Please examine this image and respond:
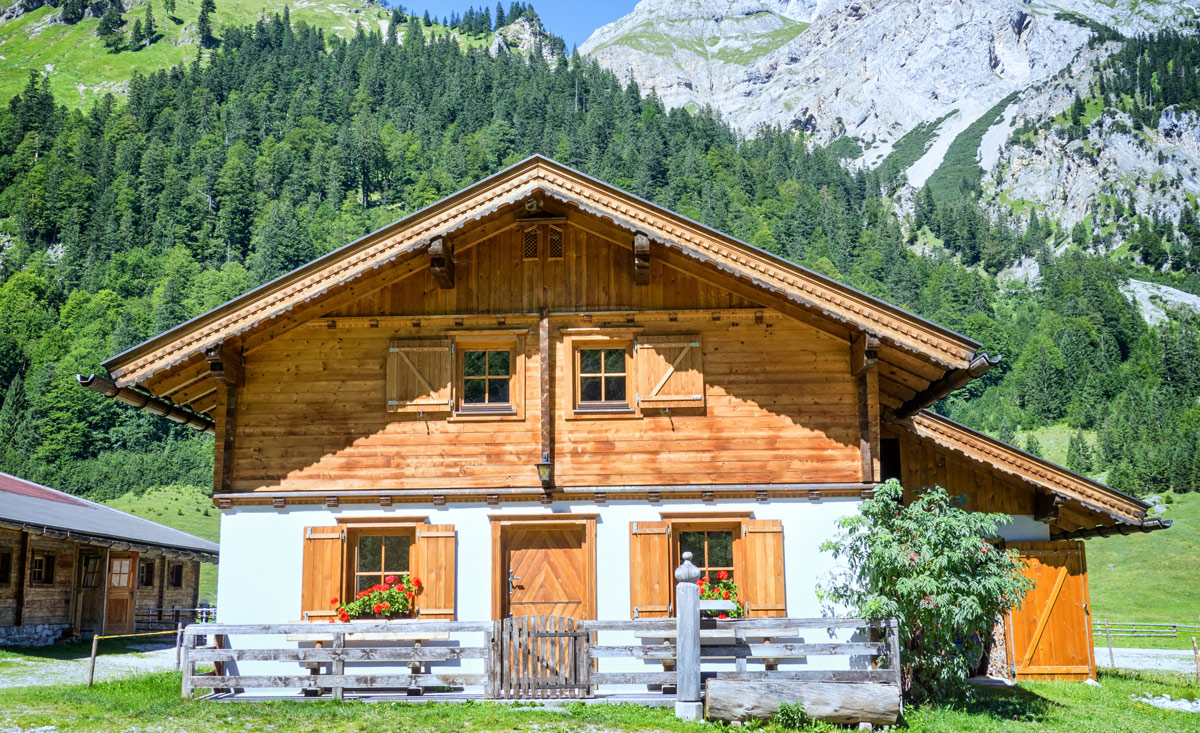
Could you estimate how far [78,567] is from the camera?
29094 mm

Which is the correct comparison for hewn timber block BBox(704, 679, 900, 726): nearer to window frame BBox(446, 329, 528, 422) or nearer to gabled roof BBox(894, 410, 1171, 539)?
window frame BBox(446, 329, 528, 422)

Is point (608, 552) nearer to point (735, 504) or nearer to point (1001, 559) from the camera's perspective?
point (735, 504)

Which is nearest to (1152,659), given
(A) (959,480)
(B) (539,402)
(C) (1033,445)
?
(A) (959,480)

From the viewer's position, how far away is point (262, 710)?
1237 centimetres

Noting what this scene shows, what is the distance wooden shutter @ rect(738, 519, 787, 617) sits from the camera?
1481cm

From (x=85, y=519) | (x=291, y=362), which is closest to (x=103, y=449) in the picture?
(x=85, y=519)

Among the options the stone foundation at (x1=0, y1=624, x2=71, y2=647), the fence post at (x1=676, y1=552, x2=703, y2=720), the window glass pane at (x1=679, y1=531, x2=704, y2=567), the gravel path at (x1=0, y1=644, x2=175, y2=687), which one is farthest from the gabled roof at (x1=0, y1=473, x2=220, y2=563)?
the fence post at (x1=676, y1=552, x2=703, y2=720)

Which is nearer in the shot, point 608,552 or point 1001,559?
point 1001,559

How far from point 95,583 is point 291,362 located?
726 inches

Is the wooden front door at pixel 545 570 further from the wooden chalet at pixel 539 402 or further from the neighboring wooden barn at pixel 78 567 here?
the neighboring wooden barn at pixel 78 567

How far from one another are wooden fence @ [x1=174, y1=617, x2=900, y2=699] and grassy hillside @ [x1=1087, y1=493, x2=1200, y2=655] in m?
29.2

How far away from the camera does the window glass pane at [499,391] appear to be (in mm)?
15930

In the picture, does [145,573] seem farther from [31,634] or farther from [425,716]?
[425,716]

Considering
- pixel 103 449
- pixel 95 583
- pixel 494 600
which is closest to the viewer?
pixel 494 600
